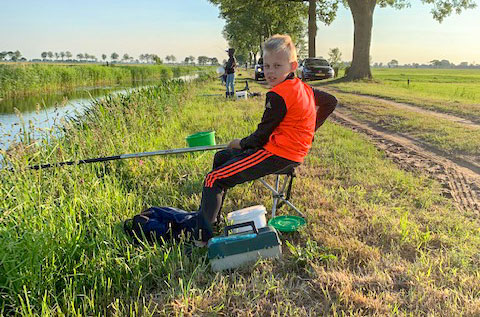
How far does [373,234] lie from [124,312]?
2.19m

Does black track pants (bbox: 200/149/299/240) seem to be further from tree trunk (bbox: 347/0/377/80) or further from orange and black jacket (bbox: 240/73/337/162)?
tree trunk (bbox: 347/0/377/80)

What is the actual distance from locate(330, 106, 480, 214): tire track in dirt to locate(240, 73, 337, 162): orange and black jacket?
217 centimetres

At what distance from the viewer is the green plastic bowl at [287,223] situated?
3.20 meters

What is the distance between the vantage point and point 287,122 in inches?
110

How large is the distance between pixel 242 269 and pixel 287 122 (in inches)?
47.4

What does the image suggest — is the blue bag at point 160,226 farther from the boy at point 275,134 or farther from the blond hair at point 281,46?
the blond hair at point 281,46

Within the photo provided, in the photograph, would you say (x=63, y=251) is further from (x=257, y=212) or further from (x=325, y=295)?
(x=325, y=295)

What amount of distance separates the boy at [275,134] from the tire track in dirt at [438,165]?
2.23 metres

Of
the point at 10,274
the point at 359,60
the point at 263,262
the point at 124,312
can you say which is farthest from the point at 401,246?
the point at 359,60

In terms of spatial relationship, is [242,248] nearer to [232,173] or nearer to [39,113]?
[232,173]

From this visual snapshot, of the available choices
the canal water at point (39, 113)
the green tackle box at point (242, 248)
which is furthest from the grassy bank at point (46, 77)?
the green tackle box at point (242, 248)

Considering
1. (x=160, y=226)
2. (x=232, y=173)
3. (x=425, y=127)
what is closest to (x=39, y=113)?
(x=160, y=226)

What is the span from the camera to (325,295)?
2369 millimetres

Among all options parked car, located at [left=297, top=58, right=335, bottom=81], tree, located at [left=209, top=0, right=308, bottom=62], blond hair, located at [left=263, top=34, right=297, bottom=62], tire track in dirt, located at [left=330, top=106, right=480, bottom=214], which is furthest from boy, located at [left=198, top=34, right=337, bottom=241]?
tree, located at [left=209, top=0, right=308, bottom=62]
